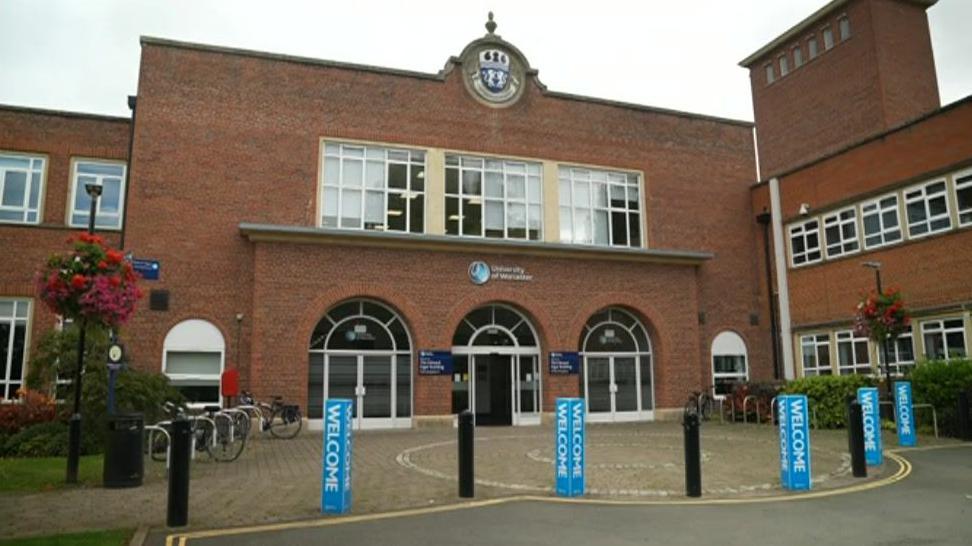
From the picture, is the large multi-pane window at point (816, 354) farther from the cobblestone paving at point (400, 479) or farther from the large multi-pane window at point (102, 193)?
the large multi-pane window at point (102, 193)

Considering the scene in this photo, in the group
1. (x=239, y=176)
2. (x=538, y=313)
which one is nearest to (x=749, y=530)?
(x=538, y=313)

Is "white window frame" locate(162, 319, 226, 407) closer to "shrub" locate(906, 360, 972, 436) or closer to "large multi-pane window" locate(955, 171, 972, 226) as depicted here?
"shrub" locate(906, 360, 972, 436)

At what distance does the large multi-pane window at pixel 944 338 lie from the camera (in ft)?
63.4

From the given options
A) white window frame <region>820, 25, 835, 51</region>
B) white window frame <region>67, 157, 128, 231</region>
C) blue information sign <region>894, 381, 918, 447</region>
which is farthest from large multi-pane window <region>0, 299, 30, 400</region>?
white window frame <region>820, 25, 835, 51</region>

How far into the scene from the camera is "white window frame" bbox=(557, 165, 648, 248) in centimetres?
2361

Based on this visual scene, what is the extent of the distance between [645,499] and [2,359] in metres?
18.4

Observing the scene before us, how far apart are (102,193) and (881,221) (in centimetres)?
2275

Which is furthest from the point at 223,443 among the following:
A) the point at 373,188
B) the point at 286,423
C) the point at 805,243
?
the point at 805,243

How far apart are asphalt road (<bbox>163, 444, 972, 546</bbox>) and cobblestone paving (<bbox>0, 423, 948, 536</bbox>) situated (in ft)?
2.78

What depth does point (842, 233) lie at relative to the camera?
23.1 m

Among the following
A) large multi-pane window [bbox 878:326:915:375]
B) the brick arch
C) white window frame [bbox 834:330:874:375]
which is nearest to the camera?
large multi-pane window [bbox 878:326:915:375]

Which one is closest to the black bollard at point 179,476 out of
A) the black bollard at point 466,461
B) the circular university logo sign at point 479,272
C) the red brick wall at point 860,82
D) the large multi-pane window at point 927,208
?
the black bollard at point 466,461

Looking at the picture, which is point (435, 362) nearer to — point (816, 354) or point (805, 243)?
point (816, 354)

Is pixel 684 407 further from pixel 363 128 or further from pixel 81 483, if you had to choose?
pixel 81 483
